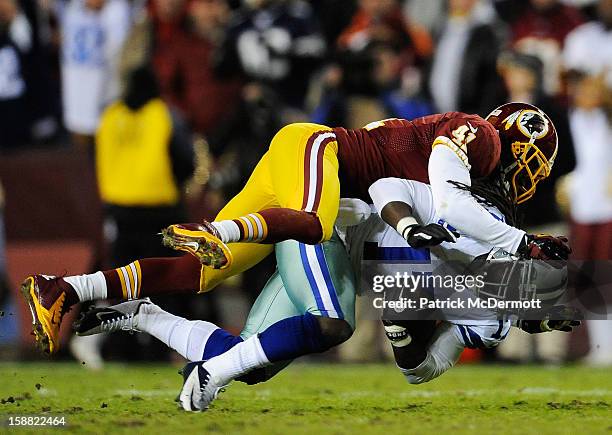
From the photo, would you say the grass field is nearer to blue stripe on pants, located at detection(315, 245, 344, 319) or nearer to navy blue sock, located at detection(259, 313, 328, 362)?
navy blue sock, located at detection(259, 313, 328, 362)

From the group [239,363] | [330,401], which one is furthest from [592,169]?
[239,363]

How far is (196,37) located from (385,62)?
1568 millimetres

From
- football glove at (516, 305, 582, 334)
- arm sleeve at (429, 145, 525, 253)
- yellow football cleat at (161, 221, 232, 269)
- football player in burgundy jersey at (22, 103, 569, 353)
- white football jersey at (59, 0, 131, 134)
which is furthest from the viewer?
white football jersey at (59, 0, 131, 134)

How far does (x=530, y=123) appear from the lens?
18.8ft

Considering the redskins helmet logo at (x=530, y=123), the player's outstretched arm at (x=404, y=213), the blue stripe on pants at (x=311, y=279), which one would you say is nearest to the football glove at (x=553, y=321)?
the player's outstretched arm at (x=404, y=213)

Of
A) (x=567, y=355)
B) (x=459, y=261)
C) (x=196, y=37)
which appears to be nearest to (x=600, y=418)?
(x=459, y=261)

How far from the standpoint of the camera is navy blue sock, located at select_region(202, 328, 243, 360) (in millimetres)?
5597

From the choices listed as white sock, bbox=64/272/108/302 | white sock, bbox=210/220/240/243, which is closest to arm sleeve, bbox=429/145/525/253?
white sock, bbox=210/220/240/243

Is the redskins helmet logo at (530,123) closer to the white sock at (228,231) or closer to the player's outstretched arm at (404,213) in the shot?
the player's outstretched arm at (404,213)

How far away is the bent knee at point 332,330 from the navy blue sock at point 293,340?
0.02 m

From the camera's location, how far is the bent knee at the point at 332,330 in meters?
5.32

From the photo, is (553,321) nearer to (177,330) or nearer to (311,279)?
(311,279)

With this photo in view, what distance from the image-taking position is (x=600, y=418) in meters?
5.54

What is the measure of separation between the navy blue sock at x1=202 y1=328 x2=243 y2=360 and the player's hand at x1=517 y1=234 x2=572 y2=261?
3.94ft
